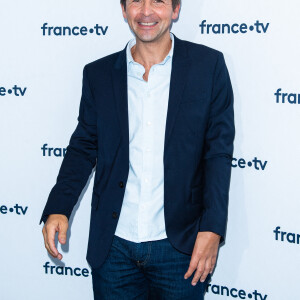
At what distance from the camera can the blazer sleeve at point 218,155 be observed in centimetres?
180

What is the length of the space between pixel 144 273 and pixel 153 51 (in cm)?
93

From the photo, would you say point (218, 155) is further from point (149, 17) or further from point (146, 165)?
point (149, 17)

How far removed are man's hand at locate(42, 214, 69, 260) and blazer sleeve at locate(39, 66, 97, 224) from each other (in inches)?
2.6

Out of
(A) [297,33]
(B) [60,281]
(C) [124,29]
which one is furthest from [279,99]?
(B) [60,281]

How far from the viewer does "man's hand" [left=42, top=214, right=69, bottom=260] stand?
6.01ft

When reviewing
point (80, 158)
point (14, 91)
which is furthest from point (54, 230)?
point (14, 91)

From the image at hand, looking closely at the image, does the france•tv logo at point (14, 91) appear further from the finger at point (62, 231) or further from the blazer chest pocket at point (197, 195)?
the blazer chest pocket at point (197, 195)

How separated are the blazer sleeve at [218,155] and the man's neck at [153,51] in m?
0.23

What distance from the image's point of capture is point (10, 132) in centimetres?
268

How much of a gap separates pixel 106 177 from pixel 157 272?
17.6 inches

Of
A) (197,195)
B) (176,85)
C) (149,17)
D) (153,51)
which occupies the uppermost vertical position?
(149,17)

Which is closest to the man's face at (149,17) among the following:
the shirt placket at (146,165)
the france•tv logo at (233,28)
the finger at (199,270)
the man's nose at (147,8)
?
the man's nose at (147,8)

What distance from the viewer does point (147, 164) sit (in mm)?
1896

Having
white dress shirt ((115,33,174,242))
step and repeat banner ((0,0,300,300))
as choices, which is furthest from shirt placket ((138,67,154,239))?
step and repeat banner ((0,0,300,300))
